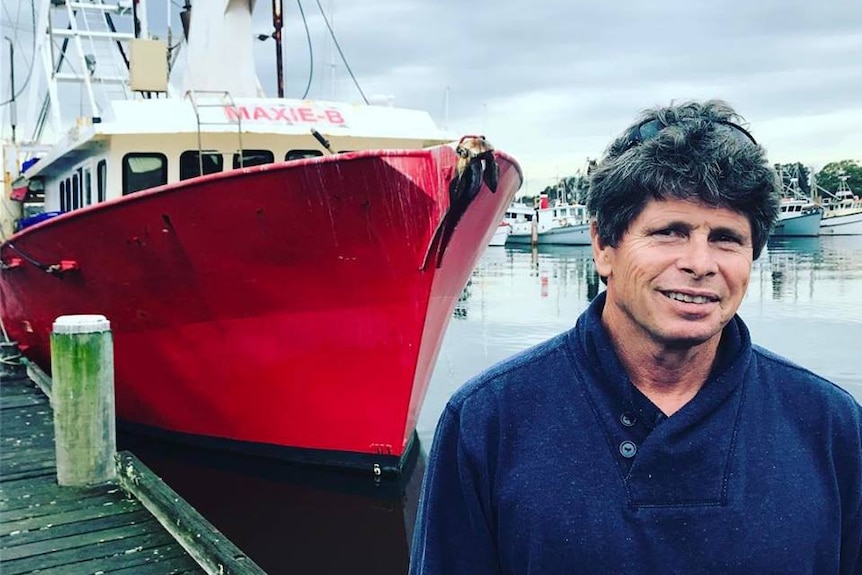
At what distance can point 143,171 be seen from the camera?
27.2 feet

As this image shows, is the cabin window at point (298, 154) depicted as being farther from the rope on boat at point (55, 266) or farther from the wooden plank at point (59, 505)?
the wooden plank at point (59, 505)

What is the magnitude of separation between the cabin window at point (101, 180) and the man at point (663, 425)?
24.5 ft

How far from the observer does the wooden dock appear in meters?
4.24

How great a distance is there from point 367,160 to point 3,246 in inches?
221

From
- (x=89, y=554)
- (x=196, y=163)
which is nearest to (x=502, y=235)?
(x=196, y=163)

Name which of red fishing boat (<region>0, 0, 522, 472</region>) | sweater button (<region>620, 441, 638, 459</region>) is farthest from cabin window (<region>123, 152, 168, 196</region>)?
sweater button (<region>620, 441, 638, 459</region>)

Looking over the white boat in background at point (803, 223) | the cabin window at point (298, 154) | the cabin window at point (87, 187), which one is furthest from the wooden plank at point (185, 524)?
the white boat in background at point (803, 223)

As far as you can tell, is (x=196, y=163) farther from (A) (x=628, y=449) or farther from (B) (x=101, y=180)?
(A) (x=628, y=449)

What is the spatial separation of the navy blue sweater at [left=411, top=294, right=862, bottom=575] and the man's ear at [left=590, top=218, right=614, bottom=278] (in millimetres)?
133

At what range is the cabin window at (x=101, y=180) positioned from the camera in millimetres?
8409

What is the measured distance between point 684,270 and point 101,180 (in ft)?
25.8

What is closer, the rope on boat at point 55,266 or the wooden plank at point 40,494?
the wooden plank at point 40,494

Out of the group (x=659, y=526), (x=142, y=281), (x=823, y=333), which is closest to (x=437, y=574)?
(x=659, y=526)

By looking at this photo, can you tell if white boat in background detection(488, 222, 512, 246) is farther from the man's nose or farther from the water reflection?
the man's nose
